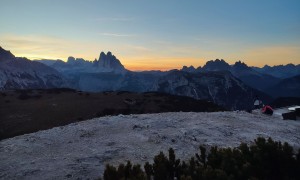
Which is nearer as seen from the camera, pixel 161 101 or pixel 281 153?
pixel 281 153

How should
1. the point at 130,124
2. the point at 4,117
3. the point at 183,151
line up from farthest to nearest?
the point at 4,117 → the point at 130,124 → the point at 183,151

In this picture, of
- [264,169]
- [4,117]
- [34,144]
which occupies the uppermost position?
[264,169]

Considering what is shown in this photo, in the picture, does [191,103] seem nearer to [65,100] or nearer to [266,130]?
[65,100]

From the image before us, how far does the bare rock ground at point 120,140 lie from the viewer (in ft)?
53.7

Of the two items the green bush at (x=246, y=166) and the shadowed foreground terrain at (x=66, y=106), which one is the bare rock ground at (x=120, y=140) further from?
the shadowed foreground terrain at (x=66, y=106)

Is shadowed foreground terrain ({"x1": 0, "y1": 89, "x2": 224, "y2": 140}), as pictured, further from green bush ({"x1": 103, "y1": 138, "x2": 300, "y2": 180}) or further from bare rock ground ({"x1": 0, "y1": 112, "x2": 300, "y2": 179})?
green bush ({"x1": 103, "y1": 138, "x2": 300, "y2": 180})

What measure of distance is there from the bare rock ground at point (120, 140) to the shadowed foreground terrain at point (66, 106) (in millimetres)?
24076

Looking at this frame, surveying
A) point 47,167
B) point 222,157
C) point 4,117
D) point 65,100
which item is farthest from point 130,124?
point 65,100

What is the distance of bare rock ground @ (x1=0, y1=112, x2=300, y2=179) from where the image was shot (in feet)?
53.7

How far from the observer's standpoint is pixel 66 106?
194 ft

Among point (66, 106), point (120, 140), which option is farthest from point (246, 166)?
point (66, 106)

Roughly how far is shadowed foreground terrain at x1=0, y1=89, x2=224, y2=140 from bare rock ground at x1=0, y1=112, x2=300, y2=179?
2408 cm

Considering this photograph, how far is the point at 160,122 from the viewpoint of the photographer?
25.1 metres

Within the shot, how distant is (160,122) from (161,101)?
1708 inches
